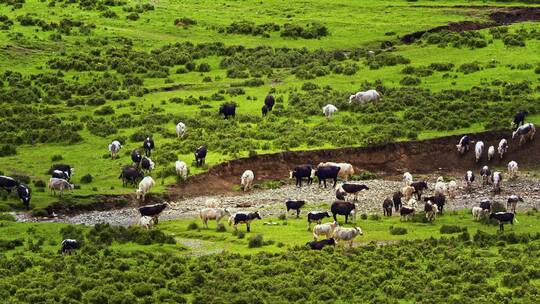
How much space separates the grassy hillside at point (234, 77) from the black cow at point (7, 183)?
0.99 metres

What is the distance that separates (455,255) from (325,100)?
34183mm

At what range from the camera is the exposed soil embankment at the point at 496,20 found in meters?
113

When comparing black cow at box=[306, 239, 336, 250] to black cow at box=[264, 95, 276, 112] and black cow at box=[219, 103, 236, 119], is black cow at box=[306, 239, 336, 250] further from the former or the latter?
black cow at box=[264, 95, 276, 112]

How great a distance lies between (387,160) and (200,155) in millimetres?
11371

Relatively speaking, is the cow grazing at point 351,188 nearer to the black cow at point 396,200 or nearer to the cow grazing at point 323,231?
the black cow at point 396,200

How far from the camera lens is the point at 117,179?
7500cm

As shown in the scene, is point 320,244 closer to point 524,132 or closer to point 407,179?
point 407,179

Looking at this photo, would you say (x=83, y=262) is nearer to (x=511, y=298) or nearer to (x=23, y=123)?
(x=511, y=298)

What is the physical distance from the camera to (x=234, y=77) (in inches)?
3994

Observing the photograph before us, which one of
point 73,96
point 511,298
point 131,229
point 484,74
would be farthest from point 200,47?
point 511,298

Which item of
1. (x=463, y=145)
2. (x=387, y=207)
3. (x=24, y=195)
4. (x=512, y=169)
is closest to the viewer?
(x=387, y=207)

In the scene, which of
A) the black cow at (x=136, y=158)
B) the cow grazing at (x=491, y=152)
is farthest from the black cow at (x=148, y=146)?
the cow grazing at (x=491, y=152)

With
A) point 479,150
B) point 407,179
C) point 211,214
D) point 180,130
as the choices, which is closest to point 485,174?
point 407,179

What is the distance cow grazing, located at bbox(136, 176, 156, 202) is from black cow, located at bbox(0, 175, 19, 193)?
6.33m
